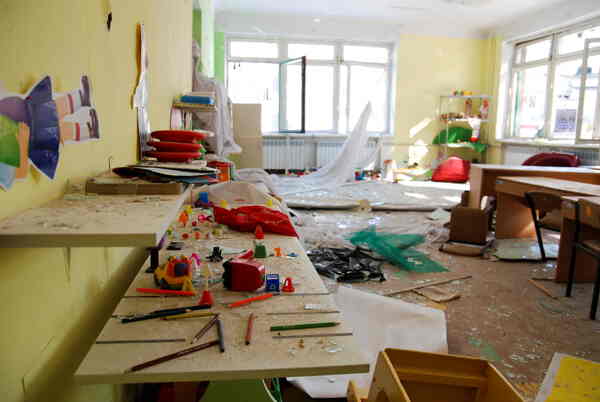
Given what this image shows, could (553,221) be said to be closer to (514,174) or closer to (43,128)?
(514,174)

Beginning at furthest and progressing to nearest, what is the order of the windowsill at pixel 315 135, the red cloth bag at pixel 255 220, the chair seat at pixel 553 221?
the windowsill at pixel 315 135 → the chair seat at pixel 553 221 → the red cloth bag at pixel 255 220

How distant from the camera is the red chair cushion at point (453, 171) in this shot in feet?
26.0

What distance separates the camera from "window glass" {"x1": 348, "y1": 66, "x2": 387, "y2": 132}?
8602 millimetres

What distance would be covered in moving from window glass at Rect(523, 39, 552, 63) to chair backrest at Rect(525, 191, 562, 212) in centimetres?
517

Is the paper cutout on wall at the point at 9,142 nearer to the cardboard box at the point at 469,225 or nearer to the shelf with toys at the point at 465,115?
the cardboard box at the point at 469,225

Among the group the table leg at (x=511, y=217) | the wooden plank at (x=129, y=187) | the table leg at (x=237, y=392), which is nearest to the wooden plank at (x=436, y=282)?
the table leg at (x=511, y=217)

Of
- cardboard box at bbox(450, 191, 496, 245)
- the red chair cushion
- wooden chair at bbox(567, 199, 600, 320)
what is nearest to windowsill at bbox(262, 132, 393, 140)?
the red chair cushion

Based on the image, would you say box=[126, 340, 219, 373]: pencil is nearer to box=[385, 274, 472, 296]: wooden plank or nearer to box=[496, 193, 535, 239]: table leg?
box=[385, 274, 472, 296]: wooden plank

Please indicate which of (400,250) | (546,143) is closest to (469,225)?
(400,250)

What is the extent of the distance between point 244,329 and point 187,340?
0.43 ft

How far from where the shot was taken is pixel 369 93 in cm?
871

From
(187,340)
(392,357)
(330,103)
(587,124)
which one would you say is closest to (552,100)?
(587,124)

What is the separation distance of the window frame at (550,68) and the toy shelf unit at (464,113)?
44cm

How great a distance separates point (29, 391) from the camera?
2.87 feet
